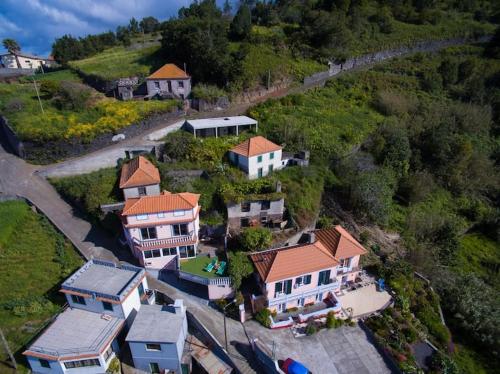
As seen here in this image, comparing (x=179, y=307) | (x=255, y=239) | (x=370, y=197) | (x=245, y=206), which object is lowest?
(x=179, y=307)

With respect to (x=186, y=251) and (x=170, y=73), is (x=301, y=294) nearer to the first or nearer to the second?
(x=186, y=251)

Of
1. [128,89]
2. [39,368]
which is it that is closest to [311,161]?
[128,89]

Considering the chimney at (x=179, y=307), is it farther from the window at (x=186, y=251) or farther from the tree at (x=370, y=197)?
the tree at (x=370, y=197)

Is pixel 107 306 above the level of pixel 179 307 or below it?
above

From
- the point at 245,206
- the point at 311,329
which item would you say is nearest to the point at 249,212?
the point at 245,206

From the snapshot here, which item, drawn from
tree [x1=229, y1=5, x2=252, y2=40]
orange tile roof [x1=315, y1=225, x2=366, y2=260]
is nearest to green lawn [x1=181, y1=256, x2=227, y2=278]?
orange tile roof [x1=315, y1=225, x2=366, y2=260]

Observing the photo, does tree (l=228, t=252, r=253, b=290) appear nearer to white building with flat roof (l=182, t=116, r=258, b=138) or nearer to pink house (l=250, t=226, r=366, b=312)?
pink house (l=250, t=226, r=366, b=312)
